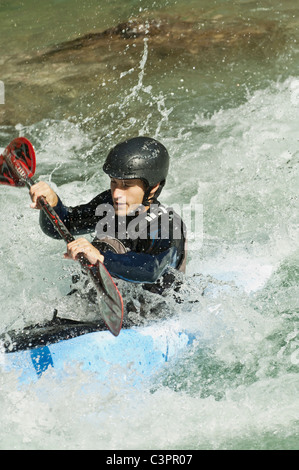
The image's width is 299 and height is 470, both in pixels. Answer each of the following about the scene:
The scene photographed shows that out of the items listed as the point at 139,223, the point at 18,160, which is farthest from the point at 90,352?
the point at 18,160

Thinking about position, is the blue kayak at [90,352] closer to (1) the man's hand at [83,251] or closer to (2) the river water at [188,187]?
(2) the river water at [188,187]

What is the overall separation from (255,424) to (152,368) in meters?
0.66

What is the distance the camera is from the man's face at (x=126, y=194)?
3564 mm

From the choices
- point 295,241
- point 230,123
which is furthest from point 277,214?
point 230,123

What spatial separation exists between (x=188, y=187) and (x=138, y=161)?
251 cm

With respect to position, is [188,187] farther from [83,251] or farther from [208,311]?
[83,251]

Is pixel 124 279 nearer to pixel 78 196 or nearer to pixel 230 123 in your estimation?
pixel 78 196

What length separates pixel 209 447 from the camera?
3.37 meters

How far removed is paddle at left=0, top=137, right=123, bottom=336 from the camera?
10.1 feet

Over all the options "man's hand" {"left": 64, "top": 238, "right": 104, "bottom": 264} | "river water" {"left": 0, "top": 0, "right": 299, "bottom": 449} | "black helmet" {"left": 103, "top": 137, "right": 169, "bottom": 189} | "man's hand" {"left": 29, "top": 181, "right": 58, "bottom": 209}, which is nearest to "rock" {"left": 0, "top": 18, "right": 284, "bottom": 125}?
"river water" {"left": 0, "top": 0, "right": 299, "bottom": 449}

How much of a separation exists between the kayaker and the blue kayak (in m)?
0.32

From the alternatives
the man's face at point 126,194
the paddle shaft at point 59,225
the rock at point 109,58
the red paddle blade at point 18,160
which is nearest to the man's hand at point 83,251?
the paddle shaft at point 59,225

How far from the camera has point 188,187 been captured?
5980mm

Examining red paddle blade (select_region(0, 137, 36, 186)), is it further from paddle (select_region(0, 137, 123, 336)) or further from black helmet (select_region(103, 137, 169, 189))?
black helmet (select_region(103, 137, 169, 189))
